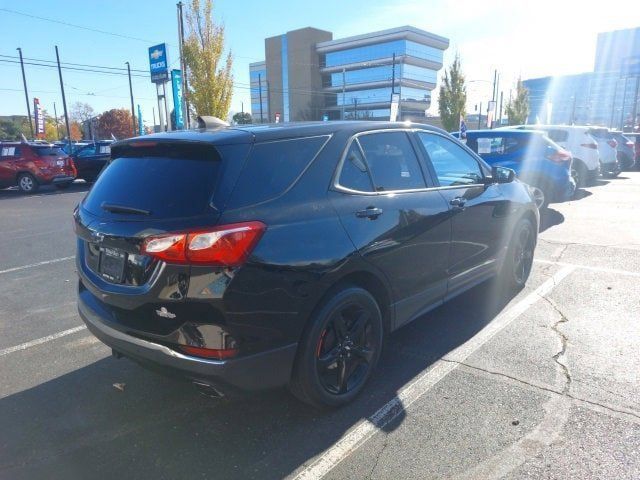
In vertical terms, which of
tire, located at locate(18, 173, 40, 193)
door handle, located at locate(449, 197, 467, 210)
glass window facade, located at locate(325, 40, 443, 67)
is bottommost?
tire, located at locate(18, 173, 40, 193)

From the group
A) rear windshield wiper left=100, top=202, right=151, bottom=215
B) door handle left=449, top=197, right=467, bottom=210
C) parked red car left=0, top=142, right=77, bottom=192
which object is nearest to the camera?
rear windshield wiper left=100, top=202, right=151, bottom=215

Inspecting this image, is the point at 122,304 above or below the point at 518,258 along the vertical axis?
above

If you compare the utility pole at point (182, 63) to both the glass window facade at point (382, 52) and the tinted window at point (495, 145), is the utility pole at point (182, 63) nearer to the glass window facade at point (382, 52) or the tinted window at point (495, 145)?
the tinted window at point (495, 145)

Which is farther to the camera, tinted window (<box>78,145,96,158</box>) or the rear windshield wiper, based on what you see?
tinted window (<box>78,145,96,158</box>)

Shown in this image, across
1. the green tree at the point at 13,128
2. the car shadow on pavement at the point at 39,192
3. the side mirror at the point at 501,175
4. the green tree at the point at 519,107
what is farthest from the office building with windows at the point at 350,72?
the side mirror at the point at 501,175

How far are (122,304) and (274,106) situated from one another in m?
93.0

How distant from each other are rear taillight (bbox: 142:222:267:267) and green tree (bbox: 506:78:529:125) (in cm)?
4994

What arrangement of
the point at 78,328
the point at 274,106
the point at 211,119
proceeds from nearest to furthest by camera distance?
the point at 211,119
the point at 78,328
the point at 274,106

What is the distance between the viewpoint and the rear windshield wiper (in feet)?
8.71

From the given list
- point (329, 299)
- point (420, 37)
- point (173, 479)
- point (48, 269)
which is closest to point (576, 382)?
point (329, 299)

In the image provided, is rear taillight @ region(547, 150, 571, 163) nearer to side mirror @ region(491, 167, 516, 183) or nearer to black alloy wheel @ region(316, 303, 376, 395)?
side mirror @ region(491, 167, 516, 183)

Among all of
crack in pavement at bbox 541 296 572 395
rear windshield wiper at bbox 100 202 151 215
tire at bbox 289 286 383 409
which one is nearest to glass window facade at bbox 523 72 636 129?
crack in pavement at bbox 541 296 572 395

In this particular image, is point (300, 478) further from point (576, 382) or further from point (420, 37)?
point (420, 37)

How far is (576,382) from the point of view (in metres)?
3.35
